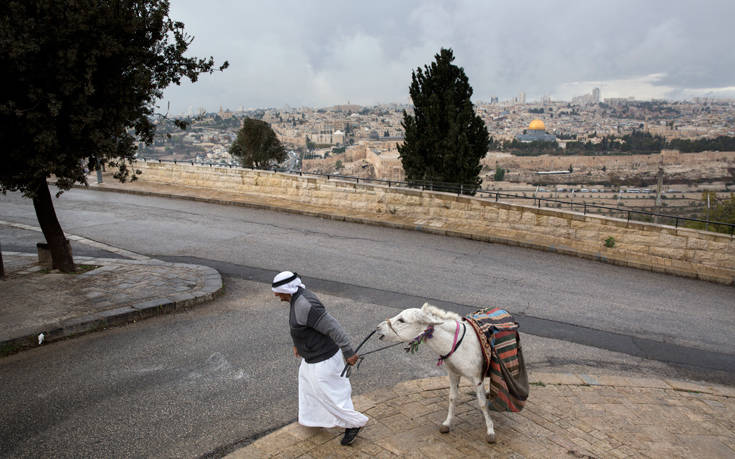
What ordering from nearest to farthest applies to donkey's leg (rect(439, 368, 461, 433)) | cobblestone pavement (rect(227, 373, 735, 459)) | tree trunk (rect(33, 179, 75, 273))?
cobblestone pavement (rect(227, 373, 735, 459)) → donkey's leg (rect(439, 368, 461, 433)) → tree trunk (rect(33, 179, 75, 273))

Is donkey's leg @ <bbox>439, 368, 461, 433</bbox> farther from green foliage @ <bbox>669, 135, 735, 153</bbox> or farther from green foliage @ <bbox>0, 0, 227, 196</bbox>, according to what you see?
green foliage @ <bbox>669, 135, 735, 153</bbox>

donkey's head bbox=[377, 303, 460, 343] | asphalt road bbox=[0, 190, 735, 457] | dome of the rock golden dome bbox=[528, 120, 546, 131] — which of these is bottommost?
asphalt road bbox=[0, 190, 735, 457]

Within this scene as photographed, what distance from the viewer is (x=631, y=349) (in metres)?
6.88

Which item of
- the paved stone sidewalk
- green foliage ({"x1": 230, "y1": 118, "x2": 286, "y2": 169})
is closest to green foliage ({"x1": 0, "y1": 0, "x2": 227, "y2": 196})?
the paved stone sidewalk

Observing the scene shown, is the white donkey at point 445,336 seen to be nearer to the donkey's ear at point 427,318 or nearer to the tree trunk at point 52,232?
the donkey's ear at point 427,318

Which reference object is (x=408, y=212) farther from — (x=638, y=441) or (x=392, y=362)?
(x=638, y=441)

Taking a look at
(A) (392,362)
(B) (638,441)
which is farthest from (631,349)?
(A) (392,362)

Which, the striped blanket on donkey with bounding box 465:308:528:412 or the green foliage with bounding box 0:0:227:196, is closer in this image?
the striped blanket on donkey with bounding box 465:308:528:412

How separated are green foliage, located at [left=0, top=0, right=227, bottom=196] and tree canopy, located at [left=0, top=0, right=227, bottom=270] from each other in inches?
0.5

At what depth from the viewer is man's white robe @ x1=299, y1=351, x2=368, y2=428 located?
4.12m

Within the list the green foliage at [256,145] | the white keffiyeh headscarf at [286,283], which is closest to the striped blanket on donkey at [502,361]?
the white keffiyeh headscarf at [286,283]

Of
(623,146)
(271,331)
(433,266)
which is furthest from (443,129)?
(623,146)

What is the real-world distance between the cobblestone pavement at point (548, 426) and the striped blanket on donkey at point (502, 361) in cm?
42

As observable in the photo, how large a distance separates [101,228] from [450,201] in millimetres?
10282
